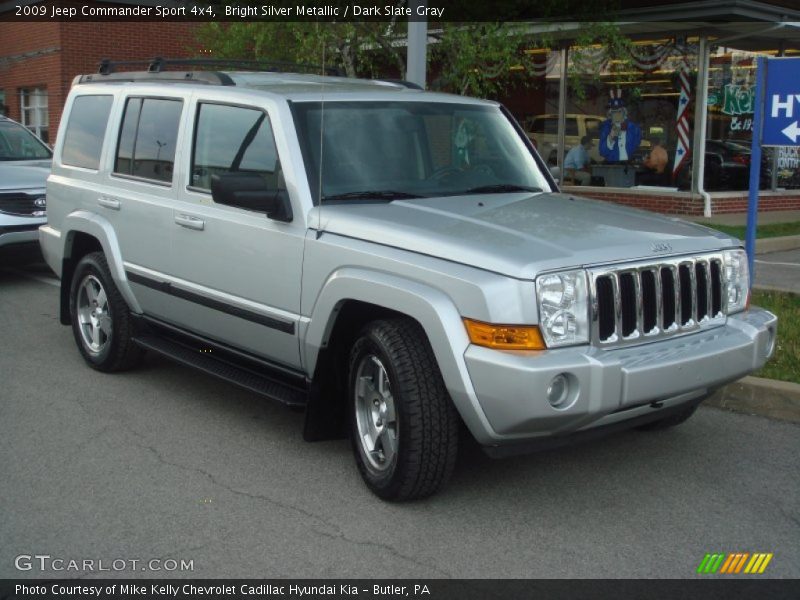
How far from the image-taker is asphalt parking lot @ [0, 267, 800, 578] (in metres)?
4.10

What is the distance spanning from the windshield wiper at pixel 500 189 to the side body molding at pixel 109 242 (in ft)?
7.95

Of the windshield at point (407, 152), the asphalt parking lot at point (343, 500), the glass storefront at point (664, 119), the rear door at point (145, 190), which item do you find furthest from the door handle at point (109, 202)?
the glass storefront at point (664, 119)

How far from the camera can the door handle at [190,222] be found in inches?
222

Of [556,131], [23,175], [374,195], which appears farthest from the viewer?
[556,131]

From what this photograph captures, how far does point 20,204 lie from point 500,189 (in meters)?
6.70

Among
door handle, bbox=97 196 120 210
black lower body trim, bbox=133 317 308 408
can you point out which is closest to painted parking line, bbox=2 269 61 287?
door handle, bbox=97 196 120 210

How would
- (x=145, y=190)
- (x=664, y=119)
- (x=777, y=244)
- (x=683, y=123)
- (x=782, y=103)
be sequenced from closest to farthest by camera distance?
(x=145, y=190) → (x=782, y=103) → (x=777, y=244) → (x=683, y=123) → (x=664, y=119)

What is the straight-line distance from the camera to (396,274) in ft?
14.8

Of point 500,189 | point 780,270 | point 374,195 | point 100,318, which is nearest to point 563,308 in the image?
point 374,195

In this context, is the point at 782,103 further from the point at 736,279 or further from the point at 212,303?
the point at 212,303

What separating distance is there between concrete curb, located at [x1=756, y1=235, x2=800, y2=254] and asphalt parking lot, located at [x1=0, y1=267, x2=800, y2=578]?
7.22m

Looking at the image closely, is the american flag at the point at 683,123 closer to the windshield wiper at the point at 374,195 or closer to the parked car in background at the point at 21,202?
the parked car in background at the point at 21,202

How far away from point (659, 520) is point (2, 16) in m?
25.2

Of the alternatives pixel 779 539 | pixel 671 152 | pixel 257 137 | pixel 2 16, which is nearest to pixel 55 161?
pixel 257 137
